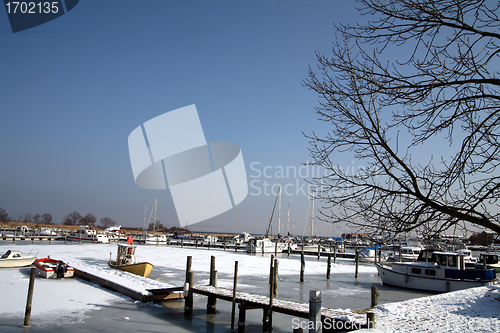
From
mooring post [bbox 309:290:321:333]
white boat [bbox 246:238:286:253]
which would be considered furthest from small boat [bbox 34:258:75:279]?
white boat [bbox 246:238:286:253]

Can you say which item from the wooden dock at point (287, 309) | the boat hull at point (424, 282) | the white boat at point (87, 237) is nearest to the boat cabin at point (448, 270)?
the boat hull at point (424, 282)

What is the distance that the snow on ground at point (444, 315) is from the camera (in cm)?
781

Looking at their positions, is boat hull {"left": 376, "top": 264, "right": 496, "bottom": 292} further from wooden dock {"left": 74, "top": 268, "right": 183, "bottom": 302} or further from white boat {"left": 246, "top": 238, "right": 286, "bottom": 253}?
white boat {"left": 246, "top": 238, "right": 286, "bottom": 253}

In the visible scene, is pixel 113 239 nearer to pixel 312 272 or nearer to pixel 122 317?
pixel 312 272

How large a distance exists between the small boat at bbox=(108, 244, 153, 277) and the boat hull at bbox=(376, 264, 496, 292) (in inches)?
640

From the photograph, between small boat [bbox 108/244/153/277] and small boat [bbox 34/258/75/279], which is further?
small boat [bbox 108/244/153/277]

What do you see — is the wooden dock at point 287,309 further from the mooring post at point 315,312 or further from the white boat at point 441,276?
the white boat at point 441,276

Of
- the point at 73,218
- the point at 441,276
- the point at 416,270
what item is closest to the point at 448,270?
the point at 441,276

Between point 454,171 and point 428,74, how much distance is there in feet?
5.06

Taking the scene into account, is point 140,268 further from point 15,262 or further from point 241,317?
point 241,317

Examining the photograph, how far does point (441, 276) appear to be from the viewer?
22609 millimetres

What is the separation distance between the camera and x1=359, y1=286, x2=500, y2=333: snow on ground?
7.81 metres

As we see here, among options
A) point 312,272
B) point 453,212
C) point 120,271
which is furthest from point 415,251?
point 453,212

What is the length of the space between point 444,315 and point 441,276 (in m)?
16.0
